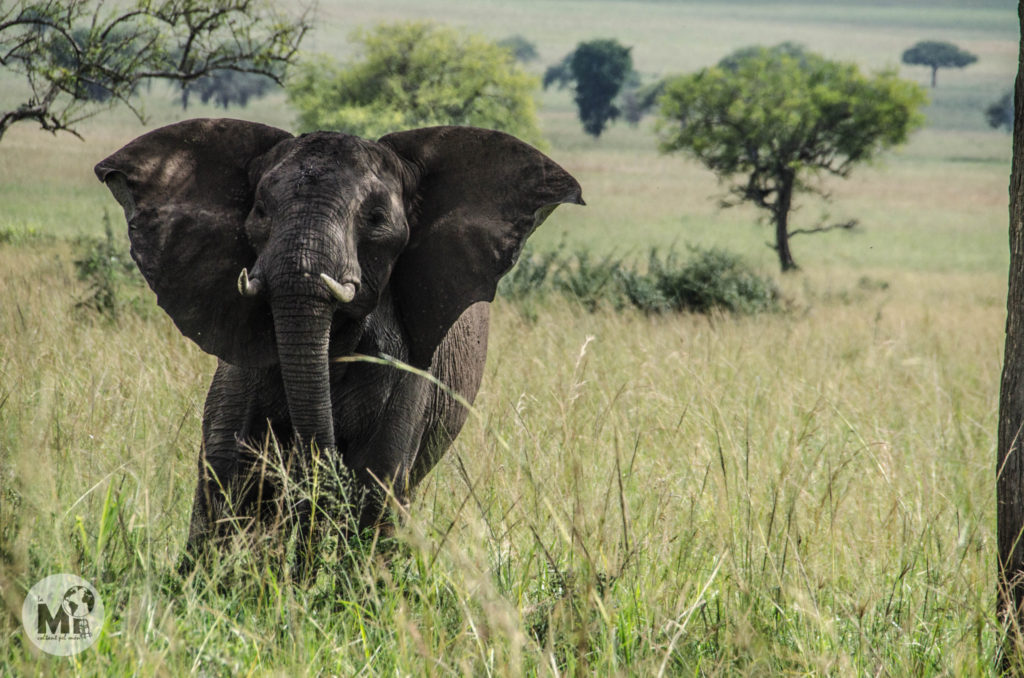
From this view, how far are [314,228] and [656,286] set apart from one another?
11531 mm

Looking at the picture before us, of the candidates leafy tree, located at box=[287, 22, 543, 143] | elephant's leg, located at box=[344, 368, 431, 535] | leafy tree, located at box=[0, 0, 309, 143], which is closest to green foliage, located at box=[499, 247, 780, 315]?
leafy tree, located at box=[0, 0, 309, 143]

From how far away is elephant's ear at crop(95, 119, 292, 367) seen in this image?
3842 millimetres

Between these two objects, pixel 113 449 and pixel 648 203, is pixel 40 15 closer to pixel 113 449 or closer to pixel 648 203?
pixel 113 449

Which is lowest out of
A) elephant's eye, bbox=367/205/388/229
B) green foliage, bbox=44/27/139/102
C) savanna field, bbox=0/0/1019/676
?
savanna field, bbox=0/0/1019/676

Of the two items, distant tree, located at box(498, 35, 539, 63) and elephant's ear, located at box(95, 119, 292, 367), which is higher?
distant tree, located at box(498, 35, 539, 63)

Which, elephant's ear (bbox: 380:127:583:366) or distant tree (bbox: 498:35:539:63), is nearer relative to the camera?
elephant's ear (bbox: 380:127:583:366)

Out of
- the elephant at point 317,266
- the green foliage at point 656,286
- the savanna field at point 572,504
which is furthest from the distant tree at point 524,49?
the elephant at point 317,266

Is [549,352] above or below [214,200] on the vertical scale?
below

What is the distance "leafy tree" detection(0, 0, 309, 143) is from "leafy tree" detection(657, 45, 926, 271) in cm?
1714

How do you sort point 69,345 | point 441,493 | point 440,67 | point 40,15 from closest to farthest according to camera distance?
point 441,493 < point 69,345 < point 40,15 < point 440,67

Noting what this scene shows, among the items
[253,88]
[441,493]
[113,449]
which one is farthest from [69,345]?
[253,88]

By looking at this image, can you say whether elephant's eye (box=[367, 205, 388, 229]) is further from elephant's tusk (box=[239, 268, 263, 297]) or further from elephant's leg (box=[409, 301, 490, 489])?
elephant's leg (box=[409, 301, 490, 489])

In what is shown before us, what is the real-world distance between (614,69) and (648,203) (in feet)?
176

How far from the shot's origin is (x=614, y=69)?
104m
